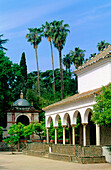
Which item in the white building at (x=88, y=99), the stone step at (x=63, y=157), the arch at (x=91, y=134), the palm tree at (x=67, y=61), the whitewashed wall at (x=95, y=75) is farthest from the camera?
the palm tree at (x=67, y=61)

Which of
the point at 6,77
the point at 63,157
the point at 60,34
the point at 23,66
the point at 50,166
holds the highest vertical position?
the point at 60,34

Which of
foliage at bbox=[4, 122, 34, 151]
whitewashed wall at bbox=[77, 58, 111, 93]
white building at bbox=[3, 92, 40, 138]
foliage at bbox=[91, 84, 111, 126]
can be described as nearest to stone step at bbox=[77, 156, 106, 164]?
foliage at bbox=[91, 84, 111, 126]

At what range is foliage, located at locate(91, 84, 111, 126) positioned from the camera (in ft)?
61.6

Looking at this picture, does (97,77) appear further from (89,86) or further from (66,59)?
(66,59)

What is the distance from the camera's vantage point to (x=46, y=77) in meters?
80.8

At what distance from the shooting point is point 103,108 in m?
19.4

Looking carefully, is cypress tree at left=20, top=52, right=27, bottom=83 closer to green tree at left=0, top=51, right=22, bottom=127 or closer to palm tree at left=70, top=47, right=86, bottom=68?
palm tree at left=70, top=47, right=86, bottom=68

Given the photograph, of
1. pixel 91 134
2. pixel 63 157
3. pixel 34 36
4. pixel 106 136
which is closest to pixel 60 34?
pixel 34 36

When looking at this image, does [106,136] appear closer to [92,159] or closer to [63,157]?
[63,157]

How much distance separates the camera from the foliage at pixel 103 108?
739 inches

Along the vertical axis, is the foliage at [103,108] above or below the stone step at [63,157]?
above

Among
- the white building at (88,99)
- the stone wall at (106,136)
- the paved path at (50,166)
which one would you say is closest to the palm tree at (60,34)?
the white building at (88,99)

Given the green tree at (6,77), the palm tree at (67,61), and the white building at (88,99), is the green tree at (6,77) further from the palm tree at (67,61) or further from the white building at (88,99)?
the palm tree at (67,61)

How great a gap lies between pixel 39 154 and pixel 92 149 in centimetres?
905
